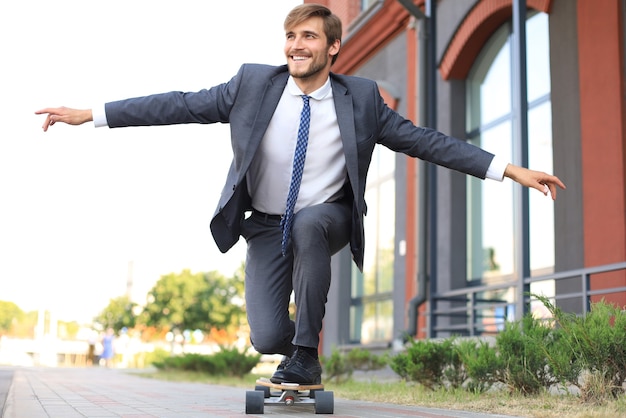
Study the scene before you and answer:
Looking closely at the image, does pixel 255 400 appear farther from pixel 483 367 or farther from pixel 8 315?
pixel 8 315

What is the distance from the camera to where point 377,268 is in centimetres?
1375

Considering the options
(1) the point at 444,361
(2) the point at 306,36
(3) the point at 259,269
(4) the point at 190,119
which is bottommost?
(1) the point at 444,361

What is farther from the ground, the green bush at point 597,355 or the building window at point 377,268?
the building window at point 377,268

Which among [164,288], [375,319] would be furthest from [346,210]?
[164,288]

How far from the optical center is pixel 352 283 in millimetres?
14711

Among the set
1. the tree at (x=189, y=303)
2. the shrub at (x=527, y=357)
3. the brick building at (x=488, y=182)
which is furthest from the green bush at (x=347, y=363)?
the tree at (x=189, y=303)

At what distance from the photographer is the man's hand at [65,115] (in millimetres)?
4039

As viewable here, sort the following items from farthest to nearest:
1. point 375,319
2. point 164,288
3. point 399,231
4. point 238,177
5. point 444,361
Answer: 1. point 164,288
2. point 375,319
3. point 399,231
4. point 444,361
5. point 238,177

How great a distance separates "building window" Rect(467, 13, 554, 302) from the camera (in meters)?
9.86

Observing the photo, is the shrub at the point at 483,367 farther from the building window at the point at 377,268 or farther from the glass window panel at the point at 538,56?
the building window at the point at 377,268

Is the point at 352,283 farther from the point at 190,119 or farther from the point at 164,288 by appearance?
the point at 164,288

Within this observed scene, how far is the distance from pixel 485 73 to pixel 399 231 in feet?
8.48

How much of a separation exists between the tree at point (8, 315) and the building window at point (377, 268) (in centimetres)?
6865

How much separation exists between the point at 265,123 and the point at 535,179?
133 centimetres
